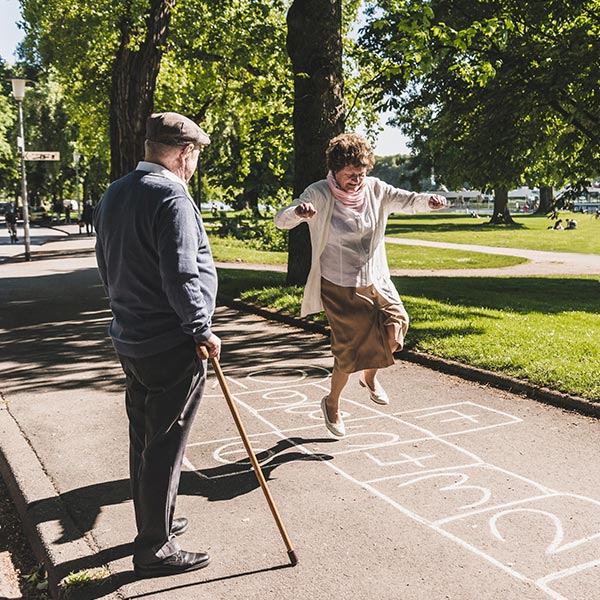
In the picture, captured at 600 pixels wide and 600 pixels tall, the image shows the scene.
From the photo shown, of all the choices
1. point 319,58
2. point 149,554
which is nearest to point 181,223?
point 149,554

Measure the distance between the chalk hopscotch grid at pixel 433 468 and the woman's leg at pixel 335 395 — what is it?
23 cm

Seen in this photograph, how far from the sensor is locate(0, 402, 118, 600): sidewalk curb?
12.8 ft

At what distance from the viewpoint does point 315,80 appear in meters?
12.9

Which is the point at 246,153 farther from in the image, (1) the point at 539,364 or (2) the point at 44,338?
(1) the point at 539,364

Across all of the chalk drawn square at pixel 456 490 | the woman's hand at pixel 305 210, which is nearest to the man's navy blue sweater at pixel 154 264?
the woman's hand at pixel 305 210

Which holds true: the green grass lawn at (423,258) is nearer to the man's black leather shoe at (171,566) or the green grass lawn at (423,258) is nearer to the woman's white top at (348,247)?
the woman's white top at (348,247)

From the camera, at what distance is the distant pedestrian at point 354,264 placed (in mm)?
5266

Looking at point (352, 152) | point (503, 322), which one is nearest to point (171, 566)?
point (352, 152)

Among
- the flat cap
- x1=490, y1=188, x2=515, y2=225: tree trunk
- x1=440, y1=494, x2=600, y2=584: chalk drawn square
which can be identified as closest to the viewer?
the flat cap

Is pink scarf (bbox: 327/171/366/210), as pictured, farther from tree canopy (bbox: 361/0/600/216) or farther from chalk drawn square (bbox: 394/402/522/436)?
tree canopy (bbox: 361/0/600/216)

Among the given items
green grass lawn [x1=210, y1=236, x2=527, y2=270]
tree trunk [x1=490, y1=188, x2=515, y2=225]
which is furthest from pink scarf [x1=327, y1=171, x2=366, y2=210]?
tree trunk [x1=490, y1=188, x2=515, y2=225]

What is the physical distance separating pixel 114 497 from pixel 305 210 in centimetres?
216

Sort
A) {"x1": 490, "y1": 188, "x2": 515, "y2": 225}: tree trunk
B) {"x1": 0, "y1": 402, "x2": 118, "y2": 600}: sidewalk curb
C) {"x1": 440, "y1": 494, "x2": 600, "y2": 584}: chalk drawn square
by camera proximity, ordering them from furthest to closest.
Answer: {"x1": 490, "y1": 188, "x2": 515, "y2": 225}: tree trunk, {"x1": 0, "y1": 402, "x2": 118, "y2": 600}: sidewalk curb, {"x1": 440, "y1": 494, "x2": 600, "y2": 584}: chalk drawn square

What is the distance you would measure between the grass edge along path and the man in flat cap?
4.13 meters
